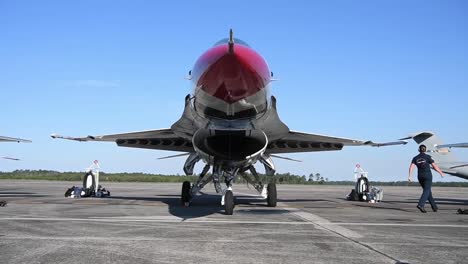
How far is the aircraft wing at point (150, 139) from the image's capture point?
14352 millimetres

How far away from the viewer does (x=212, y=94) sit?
8.62 metres

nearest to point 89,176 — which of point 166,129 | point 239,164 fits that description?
point 166,129

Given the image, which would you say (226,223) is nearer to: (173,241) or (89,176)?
(173,241)

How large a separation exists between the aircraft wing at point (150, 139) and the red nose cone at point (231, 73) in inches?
218

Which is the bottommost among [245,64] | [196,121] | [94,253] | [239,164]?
[94,253]

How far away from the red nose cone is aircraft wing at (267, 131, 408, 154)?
221 inches

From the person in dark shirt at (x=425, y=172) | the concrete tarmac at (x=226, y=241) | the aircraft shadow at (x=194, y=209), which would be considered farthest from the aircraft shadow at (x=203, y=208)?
the person in dark shirt at (x=425, y=172)

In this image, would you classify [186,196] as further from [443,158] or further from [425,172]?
[443,158]

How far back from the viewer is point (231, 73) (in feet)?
26.2

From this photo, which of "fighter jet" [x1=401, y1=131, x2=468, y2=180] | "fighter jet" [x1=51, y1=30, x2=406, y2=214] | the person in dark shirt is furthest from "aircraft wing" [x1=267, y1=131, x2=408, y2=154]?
"fighter jet" [x1=401, y1=131, x2=468, y2=180]

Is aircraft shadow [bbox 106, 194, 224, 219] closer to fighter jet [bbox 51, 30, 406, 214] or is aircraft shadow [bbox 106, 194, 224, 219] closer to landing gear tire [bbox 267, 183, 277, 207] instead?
fighter jet [bbox 51, 30, 406, 214]

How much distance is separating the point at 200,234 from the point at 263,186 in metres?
8.88

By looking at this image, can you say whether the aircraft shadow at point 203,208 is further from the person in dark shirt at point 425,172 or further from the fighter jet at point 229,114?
the person in dark shirt at point 425,172

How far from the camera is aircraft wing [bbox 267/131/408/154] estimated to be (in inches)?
572
